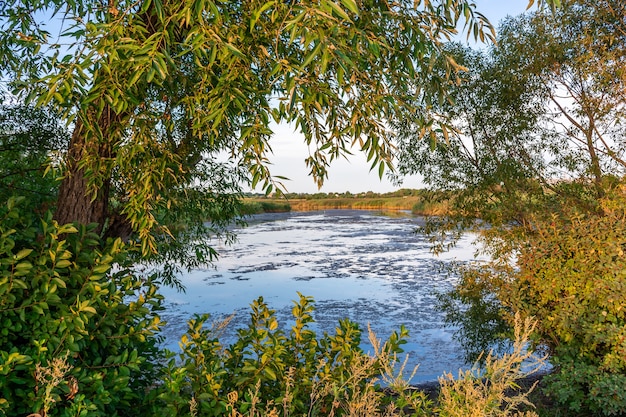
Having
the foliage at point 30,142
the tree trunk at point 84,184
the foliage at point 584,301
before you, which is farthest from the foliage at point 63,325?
the foliage at point 584,301

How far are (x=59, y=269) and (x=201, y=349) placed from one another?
3.08 ft

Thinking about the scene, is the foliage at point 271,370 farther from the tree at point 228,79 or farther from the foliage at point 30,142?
the foliage at point 30,142

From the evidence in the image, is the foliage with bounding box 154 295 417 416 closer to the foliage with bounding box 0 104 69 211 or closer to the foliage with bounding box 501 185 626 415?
the foliage with bounding box 501 185 626 415

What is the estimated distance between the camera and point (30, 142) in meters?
5.42

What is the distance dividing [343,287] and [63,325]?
1040 centimetres

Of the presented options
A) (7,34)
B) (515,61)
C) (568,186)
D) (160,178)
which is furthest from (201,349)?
(515,61)

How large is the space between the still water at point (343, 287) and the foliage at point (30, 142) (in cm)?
312

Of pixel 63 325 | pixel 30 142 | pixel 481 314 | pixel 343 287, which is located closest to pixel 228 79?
pixel 63 325

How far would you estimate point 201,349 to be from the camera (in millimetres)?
2883

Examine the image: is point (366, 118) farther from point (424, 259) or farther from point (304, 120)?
point (424, 259)

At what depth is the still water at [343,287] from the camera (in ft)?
29.8

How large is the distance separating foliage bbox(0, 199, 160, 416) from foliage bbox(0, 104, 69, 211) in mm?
2367

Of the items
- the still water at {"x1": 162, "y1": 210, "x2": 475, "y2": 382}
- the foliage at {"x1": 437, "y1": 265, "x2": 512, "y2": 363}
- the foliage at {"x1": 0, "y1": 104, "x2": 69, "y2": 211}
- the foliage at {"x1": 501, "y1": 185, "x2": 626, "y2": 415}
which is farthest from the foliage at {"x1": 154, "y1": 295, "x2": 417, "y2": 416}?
the foliage at {"x1": 437, "y1": 265, "x2": 512, "y2": 363}

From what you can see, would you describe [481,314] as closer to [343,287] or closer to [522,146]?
[522,146]
